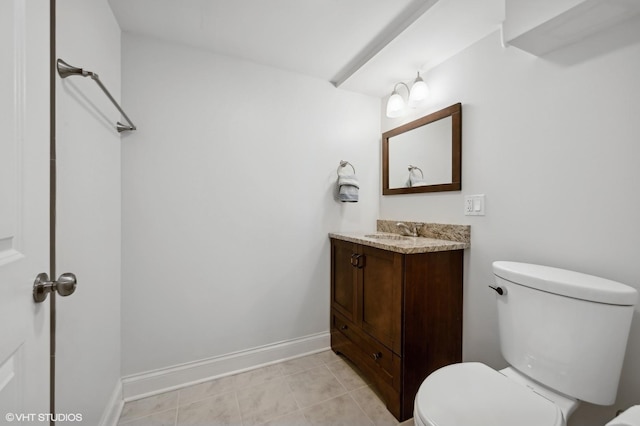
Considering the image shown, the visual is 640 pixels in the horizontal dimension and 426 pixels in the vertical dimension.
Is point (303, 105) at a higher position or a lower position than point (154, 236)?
higher

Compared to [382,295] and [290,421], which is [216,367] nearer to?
[290,421]

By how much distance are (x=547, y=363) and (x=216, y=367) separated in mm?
1792

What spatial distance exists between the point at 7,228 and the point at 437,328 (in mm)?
1726

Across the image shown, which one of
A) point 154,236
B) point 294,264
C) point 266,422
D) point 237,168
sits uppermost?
point 237,168

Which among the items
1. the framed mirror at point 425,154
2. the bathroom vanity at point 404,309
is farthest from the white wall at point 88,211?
the framed mirror at point 425,154

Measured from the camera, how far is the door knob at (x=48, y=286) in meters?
0.58

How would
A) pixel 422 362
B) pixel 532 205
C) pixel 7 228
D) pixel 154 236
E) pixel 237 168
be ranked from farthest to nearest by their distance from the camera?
1. pixel 237 168
2. pixel 154 236
3. pixel 422 362
4. pixel 532 205
5. pixel 7 228

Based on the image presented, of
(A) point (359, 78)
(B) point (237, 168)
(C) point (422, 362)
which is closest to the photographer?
(C) point (422, 362)

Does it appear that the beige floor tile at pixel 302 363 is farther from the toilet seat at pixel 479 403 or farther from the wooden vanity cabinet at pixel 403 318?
the toilet seat at pixel 479 403

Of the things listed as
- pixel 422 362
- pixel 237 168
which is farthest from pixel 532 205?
pixel 237 168

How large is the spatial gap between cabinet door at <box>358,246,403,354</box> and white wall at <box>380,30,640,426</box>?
51 cm

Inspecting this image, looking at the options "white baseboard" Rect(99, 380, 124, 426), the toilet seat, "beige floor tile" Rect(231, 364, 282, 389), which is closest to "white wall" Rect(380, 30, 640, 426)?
the toilet seat

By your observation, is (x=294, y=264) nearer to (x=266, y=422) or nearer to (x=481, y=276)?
(x=266, y=422)

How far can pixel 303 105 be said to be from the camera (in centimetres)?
202
